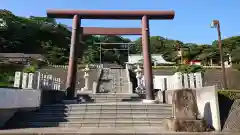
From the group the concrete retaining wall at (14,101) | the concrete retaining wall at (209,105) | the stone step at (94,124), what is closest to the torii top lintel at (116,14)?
the concrete retaining wall at (14,101)

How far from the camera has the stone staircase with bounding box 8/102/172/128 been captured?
814 centimetres

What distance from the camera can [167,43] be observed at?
71.4 metres

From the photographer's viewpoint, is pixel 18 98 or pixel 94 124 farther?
pixel 18 98

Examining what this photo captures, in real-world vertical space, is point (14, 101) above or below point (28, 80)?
below

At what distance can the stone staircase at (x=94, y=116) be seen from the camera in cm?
814

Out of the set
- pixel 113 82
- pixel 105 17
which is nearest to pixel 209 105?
pixel 105 17

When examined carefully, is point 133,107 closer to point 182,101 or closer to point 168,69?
point 182,101

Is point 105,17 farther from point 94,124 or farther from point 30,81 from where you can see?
point 94,124

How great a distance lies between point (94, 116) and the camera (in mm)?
8742

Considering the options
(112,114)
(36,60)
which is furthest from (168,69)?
(112,114)

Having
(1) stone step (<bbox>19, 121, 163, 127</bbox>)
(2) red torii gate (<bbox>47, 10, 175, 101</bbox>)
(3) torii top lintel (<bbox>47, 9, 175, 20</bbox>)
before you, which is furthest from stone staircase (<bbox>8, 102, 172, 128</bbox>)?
(3) torii top lintel (<bbox>47, 9, 175, 20</bbox>)

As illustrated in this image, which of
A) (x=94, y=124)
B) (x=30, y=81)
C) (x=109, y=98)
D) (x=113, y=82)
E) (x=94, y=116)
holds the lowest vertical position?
(x=94, y=124)

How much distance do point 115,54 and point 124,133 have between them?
5056 cm

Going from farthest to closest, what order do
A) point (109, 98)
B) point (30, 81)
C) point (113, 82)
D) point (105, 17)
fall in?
point (113, 82), point (109, 98), point (105, 17), point (30, 81)
